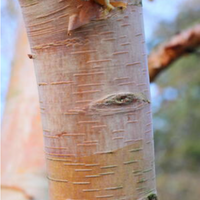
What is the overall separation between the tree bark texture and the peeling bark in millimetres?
648

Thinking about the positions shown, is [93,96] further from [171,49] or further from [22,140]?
[171,49]

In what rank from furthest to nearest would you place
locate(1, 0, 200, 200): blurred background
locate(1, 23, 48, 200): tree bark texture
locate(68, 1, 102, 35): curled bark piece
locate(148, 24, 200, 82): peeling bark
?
locate(1, 0, 200, 200): blurred background, locate(148, 24, 200, 82): peeling bark, locate(1, 23, 48, 200): tree bark texture, locate(68, 1, 102, 35): curled bark piece

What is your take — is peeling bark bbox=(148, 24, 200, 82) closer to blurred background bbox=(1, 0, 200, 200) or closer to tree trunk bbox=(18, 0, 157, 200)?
tree trunk bbox=(18, 0, 157, 200)

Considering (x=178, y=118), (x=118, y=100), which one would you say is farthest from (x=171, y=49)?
(x=178, y=118)

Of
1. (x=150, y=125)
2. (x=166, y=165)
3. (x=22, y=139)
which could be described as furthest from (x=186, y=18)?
(x=150, y=125)

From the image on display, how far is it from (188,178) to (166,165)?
444 millimetres

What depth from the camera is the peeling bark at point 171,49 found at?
2.00 meters

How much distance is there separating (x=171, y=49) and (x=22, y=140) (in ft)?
3.02

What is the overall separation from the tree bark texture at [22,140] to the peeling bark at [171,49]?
2.13 feet

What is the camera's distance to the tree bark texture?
1.59 metres

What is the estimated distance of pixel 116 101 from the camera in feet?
1.65

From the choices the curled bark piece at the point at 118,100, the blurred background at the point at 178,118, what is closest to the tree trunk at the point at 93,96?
the curled bark piece at the point at 118,100

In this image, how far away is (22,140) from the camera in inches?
69.7

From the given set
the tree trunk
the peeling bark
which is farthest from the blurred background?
the tree trunk
